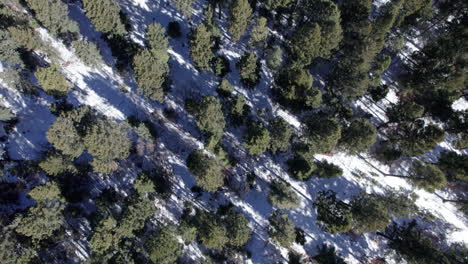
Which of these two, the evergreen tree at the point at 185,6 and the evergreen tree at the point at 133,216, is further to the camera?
the evergreen tree at the point at 185,6

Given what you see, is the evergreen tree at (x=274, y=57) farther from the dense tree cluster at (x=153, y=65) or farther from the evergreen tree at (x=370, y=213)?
the evergreen tree at (x=370, y=213)

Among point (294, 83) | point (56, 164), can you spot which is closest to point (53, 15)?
point (56, 164)

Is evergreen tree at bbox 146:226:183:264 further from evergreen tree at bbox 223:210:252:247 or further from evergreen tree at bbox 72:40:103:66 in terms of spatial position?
evergreen tree at bbox 72:40:103:66

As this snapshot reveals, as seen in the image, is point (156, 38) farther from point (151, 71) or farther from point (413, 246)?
point (413, 246)

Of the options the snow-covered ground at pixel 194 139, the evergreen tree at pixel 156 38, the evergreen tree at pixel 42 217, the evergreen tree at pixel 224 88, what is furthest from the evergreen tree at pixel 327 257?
the evergreen tree at pixel 156 38

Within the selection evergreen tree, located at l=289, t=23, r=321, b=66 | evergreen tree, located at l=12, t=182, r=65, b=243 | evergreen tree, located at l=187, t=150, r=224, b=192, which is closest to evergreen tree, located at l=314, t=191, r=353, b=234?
evergreen tree, located at l=187, t=150, r=224, b=192
